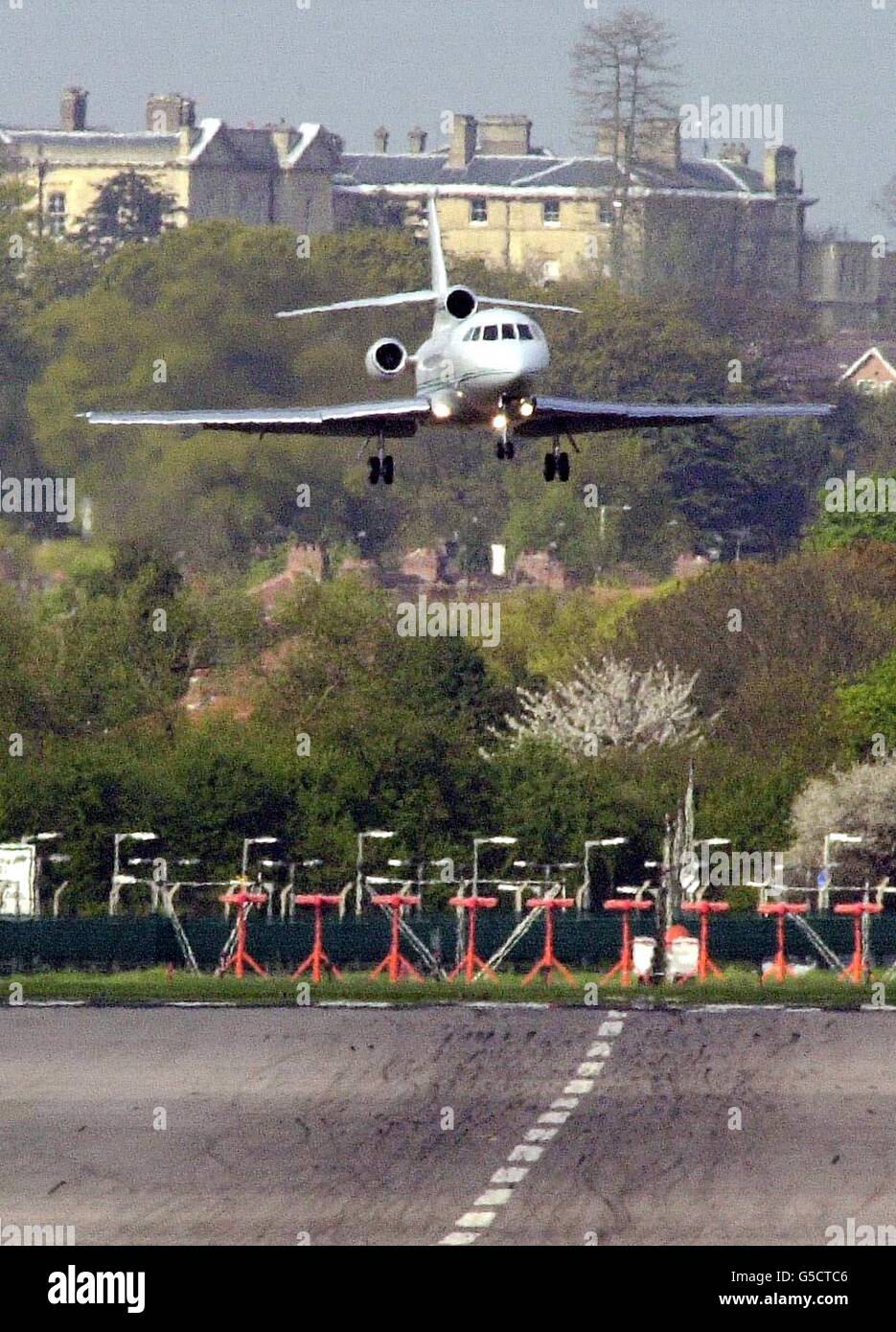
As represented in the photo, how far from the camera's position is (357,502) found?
117 meters

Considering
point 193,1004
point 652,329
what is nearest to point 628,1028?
point 193,1004

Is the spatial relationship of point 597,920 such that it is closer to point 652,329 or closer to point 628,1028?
point 628,1028

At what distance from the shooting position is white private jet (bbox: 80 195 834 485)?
1987 inches

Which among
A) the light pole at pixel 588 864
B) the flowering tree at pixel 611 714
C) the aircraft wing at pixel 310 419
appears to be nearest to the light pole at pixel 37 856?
the light pole at pixel 588 864

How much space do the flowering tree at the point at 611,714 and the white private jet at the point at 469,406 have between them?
37.2 m

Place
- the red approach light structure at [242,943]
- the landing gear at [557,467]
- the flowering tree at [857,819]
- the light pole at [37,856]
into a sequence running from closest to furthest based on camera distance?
the landing gear at [557,467]
the red approach light structure at [242,943]
the light pole at [37,856]
the flowering tree at [857,819]

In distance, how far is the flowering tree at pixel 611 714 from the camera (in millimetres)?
93875

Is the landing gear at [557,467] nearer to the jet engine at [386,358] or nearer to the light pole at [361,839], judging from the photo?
the jet engine at [386,358]

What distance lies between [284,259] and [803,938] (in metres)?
60.4

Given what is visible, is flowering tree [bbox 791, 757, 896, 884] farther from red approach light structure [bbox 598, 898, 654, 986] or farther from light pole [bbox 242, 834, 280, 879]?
red approach light structure [bbox 598, 898, 654, 986]

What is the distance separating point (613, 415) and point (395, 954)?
1081 centimetres

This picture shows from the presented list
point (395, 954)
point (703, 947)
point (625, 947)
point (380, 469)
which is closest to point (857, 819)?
point (703, 947)

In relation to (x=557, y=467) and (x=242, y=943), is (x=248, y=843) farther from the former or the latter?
(x=557, y=467)

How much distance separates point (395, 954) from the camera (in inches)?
2238
